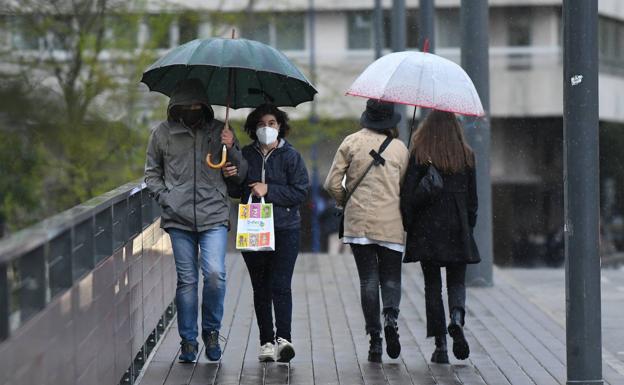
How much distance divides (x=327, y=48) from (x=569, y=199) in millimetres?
43048

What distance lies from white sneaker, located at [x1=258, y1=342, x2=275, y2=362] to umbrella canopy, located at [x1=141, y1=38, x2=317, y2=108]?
4.87ft

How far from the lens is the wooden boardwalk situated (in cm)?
883

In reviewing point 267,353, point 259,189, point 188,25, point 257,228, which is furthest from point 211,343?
point 188,25

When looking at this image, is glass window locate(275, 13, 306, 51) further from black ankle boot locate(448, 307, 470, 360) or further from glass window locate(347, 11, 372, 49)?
black ankle boot locate(448, 307, 470, 360)

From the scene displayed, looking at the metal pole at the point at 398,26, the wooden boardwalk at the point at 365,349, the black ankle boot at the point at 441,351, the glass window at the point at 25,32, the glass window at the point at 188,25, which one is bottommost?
the wooden boardwalk at the point at 365,349

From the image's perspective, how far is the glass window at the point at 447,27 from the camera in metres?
51.1

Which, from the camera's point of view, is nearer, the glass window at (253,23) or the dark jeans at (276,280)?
the dark jeans at (276,280)

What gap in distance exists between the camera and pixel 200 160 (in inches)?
352

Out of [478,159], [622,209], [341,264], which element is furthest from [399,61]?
[622,209]

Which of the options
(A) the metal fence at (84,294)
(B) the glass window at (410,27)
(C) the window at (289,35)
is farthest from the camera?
(B) the glass window at (410,27)

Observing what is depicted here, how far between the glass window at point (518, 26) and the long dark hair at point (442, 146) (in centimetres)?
4202

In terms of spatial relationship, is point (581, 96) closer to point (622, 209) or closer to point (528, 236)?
point (528, 236)

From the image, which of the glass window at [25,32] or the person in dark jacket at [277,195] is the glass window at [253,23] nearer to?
the glass window at [25,32]

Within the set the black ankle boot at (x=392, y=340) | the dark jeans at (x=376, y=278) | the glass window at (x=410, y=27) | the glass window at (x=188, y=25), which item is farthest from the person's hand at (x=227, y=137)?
the glass window at (x=410, y=27)
